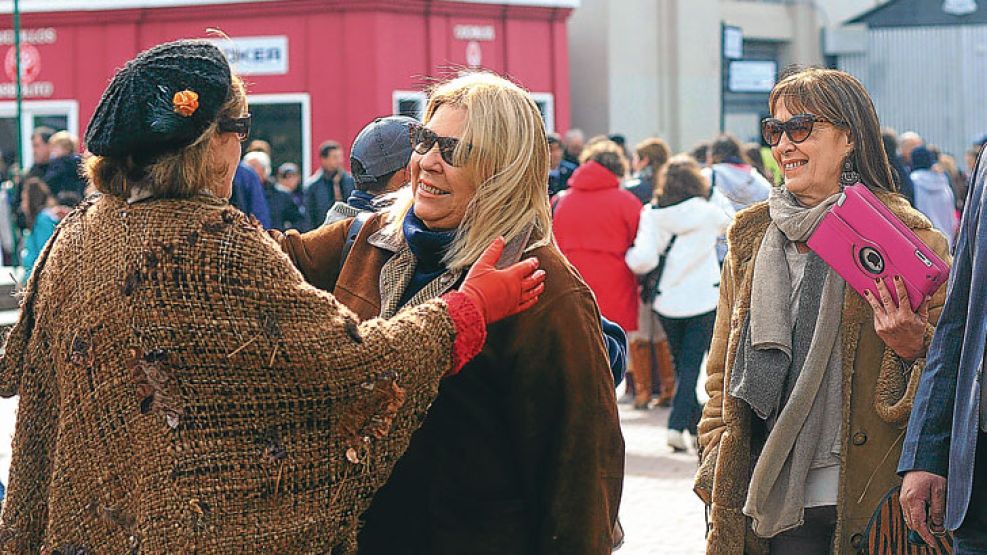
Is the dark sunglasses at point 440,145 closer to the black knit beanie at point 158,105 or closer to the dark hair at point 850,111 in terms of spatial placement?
the black knit beanie at point 158,105

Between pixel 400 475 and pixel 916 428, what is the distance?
3.74 feet

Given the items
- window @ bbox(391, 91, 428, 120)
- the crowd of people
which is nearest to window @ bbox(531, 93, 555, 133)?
window @ bbox(391, 91, 428, 120)

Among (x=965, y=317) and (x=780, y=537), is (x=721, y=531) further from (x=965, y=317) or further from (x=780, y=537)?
(x=965, y=317)

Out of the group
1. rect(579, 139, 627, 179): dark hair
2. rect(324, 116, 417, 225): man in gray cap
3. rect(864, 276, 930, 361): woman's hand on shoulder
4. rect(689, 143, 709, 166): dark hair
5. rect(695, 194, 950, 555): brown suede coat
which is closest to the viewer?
rect(864, 276, 930, 361): woman's hand on shoulder

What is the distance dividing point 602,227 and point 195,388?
325 inches

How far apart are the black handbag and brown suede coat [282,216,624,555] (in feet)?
23.6

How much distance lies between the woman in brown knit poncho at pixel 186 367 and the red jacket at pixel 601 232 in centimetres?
795

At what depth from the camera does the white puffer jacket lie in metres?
10.4

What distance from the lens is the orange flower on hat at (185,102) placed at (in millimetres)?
3070

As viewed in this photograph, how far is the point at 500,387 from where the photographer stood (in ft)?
11.2

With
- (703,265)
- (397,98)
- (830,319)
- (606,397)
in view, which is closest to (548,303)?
(606,397)

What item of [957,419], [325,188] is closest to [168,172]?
[957,419]

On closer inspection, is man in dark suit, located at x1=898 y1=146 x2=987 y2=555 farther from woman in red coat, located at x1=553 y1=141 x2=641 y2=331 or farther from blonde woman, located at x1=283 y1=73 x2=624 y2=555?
woman in red coat, located at x1=553 y1=141 x2=641 y2=331

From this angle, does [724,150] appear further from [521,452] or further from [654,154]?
[521,452]
